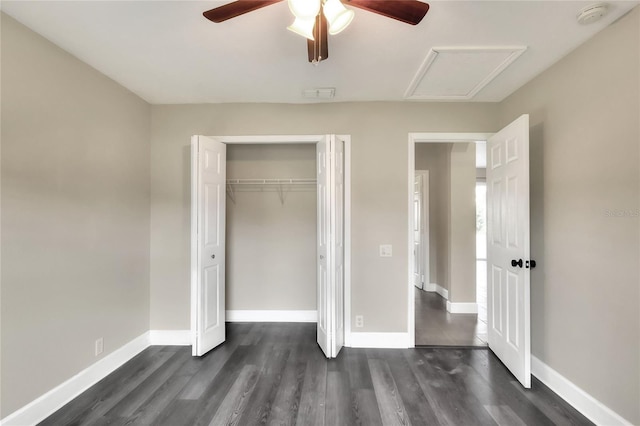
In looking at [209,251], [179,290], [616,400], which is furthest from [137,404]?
[616,400]

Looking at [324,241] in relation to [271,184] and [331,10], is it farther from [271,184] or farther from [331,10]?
[331,10]

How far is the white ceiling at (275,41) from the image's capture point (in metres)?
1.65

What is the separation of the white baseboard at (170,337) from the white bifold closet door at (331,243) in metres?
1.44

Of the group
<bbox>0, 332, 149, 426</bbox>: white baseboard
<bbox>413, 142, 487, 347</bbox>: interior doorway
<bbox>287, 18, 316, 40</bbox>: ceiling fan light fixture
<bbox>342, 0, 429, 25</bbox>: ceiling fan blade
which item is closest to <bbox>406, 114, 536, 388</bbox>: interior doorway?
<bbox>413, 142, 487, 347</bbox>: interior doorway

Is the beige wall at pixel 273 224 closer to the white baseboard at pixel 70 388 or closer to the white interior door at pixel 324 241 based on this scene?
the white interior door at pixel 324 241

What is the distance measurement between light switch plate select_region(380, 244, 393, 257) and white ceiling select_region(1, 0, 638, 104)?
5.07 feet

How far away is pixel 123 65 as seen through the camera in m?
2.26

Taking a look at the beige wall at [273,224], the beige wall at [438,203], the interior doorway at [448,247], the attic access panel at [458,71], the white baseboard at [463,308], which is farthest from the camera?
the beige wall at [438,203]

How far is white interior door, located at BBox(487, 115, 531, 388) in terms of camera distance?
219 cm

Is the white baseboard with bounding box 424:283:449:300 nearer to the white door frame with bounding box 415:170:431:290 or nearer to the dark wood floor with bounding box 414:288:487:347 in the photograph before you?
the white door frame with bounding box 415:170:431:290

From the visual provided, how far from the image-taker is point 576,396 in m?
1.97

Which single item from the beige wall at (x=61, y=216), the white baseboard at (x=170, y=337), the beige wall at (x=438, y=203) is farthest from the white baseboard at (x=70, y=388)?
the beige wall at (x=438, y=203)

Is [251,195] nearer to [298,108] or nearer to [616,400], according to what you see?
[298,108]

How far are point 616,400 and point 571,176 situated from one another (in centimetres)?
147
